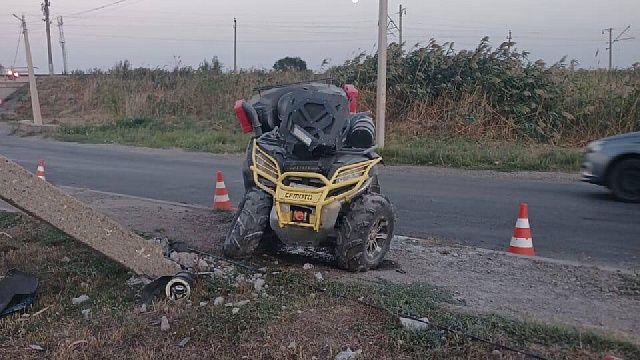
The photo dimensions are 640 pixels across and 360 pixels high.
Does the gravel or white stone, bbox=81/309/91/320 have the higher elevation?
the gravel

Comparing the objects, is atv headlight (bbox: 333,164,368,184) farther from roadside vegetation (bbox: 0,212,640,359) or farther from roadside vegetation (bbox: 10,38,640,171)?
roadside vegetation (bbox: 10,38,640,171)

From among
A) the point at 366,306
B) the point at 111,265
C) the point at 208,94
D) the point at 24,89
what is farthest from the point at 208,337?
the point at 24,89

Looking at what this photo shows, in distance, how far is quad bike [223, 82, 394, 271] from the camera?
6719mm

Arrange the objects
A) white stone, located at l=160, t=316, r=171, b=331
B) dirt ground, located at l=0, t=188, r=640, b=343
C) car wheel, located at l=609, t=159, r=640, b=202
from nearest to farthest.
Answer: white stone, located at l=160, t=316, r=171, b=331 < dirt ground, located at l=0, t=188, r=640, b=343 < car wheel, located at l=609, t=159, r=640, b=202

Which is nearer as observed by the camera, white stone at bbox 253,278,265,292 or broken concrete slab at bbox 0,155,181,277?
broken concrete slab at bbox 0,155,181,277

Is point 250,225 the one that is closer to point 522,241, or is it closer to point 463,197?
point 522,241

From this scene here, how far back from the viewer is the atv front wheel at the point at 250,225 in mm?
6980

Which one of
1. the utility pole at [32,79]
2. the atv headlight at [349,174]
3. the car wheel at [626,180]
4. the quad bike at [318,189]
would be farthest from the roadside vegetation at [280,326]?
the utility pole at [32,79]

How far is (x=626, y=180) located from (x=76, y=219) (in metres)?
9.65

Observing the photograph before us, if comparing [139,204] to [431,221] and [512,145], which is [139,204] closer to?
[431,221]

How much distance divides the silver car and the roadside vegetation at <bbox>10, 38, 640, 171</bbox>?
4196 mm

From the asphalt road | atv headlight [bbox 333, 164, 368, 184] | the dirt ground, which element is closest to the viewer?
the dirt ground

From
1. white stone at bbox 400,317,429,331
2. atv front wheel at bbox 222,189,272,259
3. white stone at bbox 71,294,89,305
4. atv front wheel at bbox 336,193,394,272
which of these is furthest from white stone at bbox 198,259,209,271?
white stone at bbox 400,317,429,331

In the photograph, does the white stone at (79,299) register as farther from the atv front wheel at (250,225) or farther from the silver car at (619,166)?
the silver car at (619,166)
